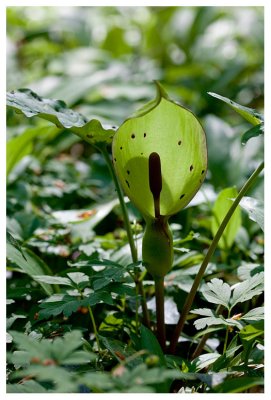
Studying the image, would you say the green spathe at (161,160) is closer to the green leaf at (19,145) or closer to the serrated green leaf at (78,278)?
the serrated green leaf at (78,278)

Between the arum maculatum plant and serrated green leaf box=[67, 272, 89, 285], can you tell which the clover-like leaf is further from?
serrated green leaf box=[67, 272, 89, 285]

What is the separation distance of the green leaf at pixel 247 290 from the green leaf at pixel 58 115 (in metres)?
0.25

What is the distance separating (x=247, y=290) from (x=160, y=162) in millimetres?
181

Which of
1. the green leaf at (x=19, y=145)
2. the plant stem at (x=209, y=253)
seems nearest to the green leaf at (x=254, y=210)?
the plant stem at (x=209, y=253)

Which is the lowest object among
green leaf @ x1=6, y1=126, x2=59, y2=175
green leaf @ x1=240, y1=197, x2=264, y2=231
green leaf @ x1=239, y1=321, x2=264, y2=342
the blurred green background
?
green leaf @ x1=239, y1=321, x2=264, y2=342

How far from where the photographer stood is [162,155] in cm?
65

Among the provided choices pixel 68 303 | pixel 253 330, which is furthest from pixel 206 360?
pixel 68 303

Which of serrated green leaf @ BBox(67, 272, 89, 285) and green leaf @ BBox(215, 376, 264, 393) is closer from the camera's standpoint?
green leaf @ BBox(215, 376, 264, 393)

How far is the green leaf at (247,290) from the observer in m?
0.64

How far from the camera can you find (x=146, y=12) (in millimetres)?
2658

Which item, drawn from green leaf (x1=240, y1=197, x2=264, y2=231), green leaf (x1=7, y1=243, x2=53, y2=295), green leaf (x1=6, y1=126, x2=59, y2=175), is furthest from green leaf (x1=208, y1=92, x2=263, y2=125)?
green leaf (x1=6, y1=126, x2=59, y2=175)

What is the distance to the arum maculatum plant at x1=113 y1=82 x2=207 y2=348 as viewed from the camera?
63cm

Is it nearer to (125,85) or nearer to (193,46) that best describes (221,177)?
(125,85)

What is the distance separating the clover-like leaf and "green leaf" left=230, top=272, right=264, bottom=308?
0.12 m
